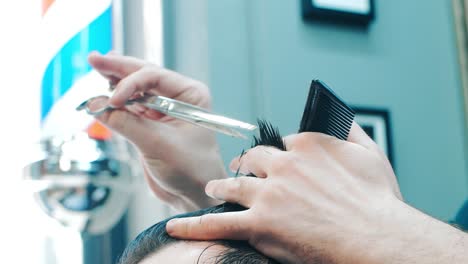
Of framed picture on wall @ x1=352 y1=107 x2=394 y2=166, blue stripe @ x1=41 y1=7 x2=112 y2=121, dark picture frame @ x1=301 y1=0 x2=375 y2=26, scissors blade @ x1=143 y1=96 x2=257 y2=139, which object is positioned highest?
dark picture frame @ x1=301 y1=0 x2=375 y2=26

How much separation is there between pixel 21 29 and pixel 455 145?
3.43 feet

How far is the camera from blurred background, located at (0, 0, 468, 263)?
3.76 ft

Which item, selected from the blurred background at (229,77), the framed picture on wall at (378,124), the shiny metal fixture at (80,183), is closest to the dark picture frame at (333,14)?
the blurred background at (229,77)

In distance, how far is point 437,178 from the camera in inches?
55.8

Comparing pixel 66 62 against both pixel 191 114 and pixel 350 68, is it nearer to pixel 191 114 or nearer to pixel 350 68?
pixel 191 114

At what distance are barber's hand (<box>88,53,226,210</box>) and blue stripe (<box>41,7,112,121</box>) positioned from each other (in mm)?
214

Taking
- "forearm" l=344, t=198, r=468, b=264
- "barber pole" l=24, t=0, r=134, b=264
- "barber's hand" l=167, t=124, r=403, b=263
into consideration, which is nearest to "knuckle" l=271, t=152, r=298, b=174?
"barber's hand" l=167, t=124, r=403, b=263

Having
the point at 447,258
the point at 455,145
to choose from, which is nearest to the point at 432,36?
the point at 455,145

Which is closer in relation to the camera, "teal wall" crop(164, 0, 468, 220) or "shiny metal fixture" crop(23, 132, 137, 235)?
"shiny metal fixture" crop(23, 132, 137, 235)

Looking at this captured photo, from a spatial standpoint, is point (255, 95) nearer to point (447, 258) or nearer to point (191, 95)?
point (191, 95)

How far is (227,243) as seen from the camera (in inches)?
24.0

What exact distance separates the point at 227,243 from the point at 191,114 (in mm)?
235

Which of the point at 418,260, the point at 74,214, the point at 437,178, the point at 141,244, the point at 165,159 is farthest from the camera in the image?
the point at 437,178

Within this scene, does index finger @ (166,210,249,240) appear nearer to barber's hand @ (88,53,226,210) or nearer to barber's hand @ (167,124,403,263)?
barber's hand @ (167,124,403,263)
